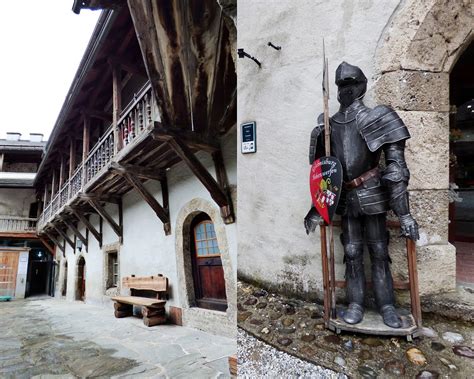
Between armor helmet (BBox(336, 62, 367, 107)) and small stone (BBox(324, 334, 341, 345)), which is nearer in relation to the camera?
small stone (BBox(324, 334, 341, 345))

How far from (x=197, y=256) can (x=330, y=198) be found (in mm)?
4363

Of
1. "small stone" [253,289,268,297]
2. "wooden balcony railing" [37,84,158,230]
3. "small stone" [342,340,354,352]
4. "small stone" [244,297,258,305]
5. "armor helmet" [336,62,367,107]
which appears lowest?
"small stone" [342,340,354,352]

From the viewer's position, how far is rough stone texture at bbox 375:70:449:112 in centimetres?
203

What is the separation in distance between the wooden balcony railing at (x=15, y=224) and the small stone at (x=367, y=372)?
17742 millimetres

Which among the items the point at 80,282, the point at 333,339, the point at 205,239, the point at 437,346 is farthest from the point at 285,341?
the point at 80,282

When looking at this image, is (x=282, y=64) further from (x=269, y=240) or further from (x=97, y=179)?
(x=97, y=179)

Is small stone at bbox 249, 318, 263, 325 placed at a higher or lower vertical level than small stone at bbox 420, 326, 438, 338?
lower

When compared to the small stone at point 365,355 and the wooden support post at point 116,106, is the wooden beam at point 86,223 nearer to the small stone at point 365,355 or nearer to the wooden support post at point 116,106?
the wooden support post at point 116,106

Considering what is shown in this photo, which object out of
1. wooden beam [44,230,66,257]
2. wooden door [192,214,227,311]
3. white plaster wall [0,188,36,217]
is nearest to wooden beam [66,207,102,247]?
wooden door [192,214,227,311]

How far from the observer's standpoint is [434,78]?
2.05 metres

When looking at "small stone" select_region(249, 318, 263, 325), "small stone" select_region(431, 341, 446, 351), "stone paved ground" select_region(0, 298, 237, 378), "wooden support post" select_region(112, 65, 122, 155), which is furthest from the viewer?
"wooden support post" select_region(112, 65, 122, 155)

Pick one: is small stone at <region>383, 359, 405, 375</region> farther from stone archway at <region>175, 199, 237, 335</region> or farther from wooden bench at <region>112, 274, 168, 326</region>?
wooden bench at <region>112, 274, 168, 326</region>

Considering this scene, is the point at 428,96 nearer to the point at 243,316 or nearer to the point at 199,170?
the point at 243,316

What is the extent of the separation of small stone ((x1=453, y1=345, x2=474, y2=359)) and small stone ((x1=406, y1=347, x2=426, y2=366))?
0.56 feet
